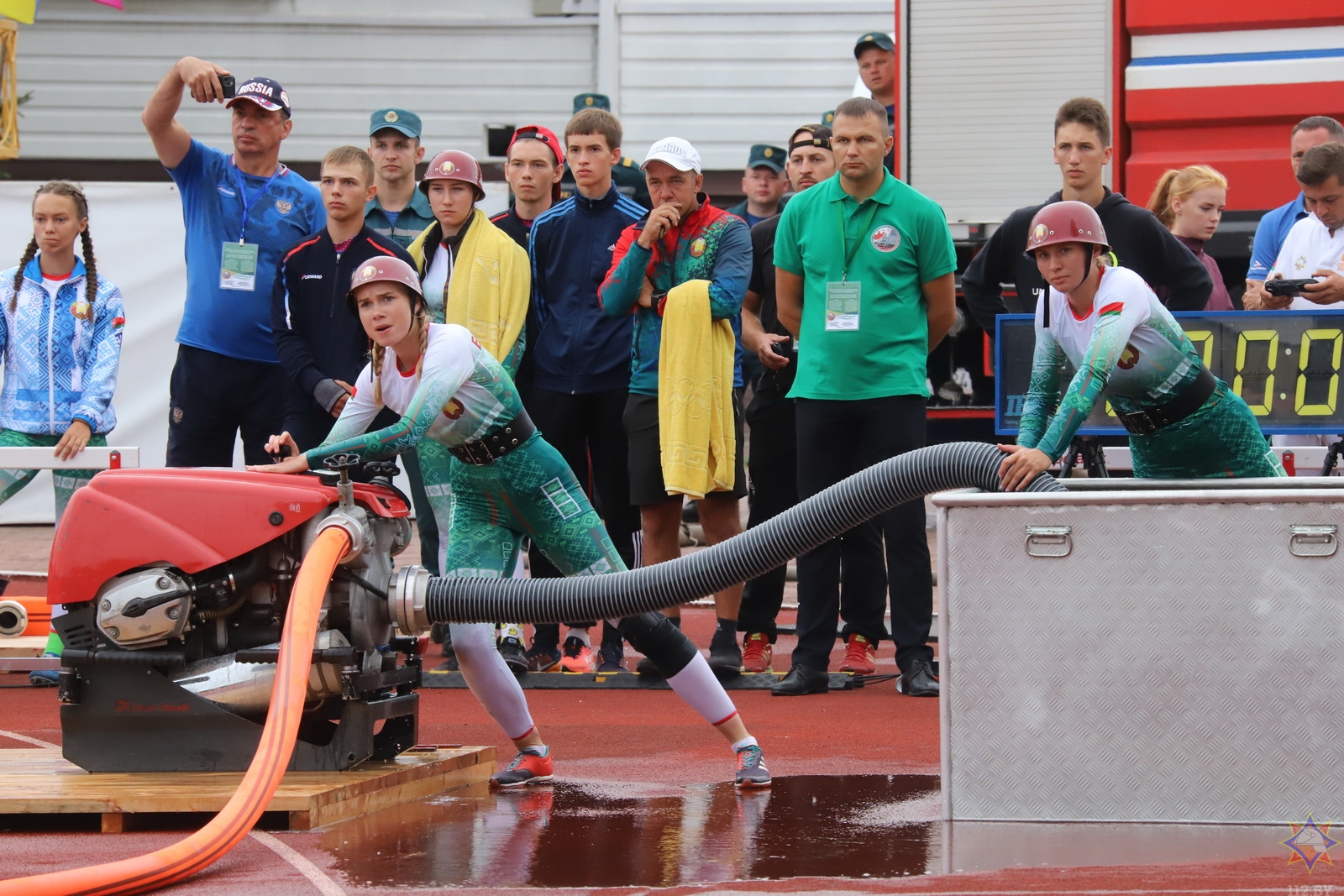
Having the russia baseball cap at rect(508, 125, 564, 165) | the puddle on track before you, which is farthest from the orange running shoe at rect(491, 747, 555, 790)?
the russia baseball cap at rect(508, 125, 564, 165)

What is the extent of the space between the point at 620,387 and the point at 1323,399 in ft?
9.77

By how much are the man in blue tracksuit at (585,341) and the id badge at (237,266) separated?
1.25 metres

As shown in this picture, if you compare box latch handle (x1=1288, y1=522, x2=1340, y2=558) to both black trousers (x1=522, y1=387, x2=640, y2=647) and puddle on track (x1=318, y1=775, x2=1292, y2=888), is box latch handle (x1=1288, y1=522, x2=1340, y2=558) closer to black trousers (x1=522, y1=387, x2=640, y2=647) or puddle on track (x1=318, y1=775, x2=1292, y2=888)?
puddle on track (x1=318, y1=775, x2=1292, y2=888)

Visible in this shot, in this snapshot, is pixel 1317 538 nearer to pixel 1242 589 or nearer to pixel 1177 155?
pixel 1242 589

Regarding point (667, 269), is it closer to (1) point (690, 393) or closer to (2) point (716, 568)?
(1) point (690, 393)

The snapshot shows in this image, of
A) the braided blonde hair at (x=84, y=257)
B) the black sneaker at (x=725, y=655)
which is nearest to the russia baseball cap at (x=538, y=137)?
the braided blonde hair at (x=84, y=257)

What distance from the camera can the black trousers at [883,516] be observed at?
7113 millimetres

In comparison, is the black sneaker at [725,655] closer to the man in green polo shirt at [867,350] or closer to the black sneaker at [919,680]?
the man in green polo shirt at [867,350]

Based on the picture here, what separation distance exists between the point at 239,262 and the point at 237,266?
0.07 feet

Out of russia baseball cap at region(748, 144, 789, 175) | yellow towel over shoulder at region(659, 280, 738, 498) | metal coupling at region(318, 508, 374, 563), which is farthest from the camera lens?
russia baseball cap at region(748, 144, 789, 175)

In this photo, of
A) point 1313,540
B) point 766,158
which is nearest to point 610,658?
point 766,158

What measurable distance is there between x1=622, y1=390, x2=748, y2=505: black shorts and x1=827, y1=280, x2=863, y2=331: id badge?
66 centimetres

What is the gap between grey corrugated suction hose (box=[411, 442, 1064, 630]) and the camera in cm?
512

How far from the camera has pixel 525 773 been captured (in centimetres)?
565
